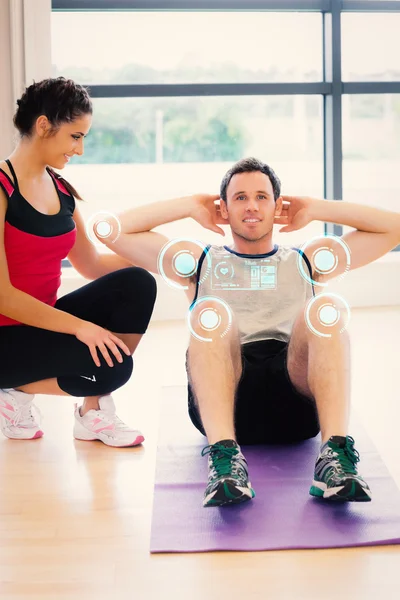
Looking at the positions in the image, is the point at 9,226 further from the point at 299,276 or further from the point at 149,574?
the point at 149,574

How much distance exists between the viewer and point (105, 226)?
7.22 ft

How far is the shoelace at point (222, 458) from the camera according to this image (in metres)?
1.80

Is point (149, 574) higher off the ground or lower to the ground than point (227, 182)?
lower

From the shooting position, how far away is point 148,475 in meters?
2.14

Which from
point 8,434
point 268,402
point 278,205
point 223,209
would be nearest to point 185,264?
point 223,209

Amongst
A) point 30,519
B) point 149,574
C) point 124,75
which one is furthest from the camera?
point 124,75

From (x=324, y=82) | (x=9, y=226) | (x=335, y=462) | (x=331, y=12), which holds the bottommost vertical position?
(x=335, y=462)

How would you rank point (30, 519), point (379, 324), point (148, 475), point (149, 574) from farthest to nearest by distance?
point (379, 324) → point (148, 475) → point (30, 519) → point (149, 574)

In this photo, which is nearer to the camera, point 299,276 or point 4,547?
point 4,547

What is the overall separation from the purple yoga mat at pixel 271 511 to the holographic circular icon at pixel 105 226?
613 mm

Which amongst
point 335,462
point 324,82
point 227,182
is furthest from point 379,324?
point 335,462

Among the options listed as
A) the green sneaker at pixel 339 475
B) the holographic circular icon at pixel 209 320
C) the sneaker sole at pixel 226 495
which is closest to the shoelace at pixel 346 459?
the green sneaker at pixel 339 475

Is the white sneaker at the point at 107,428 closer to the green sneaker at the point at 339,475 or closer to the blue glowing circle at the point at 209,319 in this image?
the blue glowing circle at the point at 209,319

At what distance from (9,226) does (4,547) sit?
0.84 m
